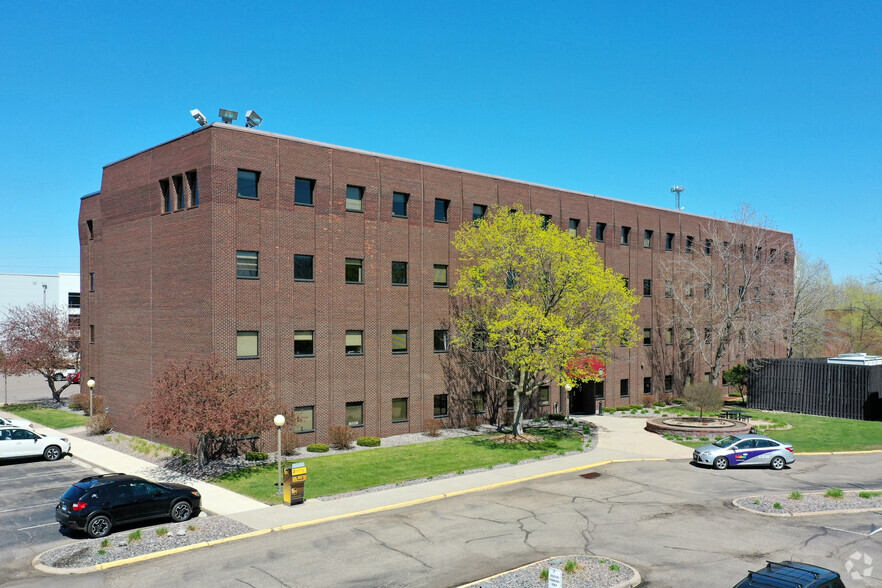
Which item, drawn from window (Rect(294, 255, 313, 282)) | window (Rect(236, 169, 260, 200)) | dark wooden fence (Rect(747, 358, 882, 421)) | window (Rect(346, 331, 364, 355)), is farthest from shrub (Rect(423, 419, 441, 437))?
dark wooden fence (Rect(747, 358, 882, 421))

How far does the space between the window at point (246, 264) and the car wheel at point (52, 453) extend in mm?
11873

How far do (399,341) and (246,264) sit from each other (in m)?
9.43

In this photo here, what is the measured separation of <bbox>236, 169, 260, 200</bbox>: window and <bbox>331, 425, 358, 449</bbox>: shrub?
11754mm

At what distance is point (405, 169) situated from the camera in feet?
117

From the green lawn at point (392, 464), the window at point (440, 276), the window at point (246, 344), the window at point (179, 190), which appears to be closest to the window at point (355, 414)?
the green lawn at point (392, 464)

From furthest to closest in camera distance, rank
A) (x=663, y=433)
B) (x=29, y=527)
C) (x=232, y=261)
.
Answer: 1. (x=663, y=433)
2. (x=232, y=261)
3. (x=29, y=527)

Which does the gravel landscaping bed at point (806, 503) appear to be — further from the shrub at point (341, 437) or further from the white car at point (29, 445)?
the white car at point (29, 445)

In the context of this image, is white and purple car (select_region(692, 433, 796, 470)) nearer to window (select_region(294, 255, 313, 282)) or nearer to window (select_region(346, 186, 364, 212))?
window (select_region(294, 255, 313, 282))

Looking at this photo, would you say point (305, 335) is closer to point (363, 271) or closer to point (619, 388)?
point (363, 271)

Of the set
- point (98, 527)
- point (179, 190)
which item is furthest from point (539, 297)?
point (98, 527)

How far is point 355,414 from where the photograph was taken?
3359 cm

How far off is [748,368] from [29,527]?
48384mm

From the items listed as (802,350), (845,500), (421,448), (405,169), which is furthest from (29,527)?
(802,350)

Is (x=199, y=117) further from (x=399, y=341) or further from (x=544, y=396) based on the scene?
(x=544, y=396)
